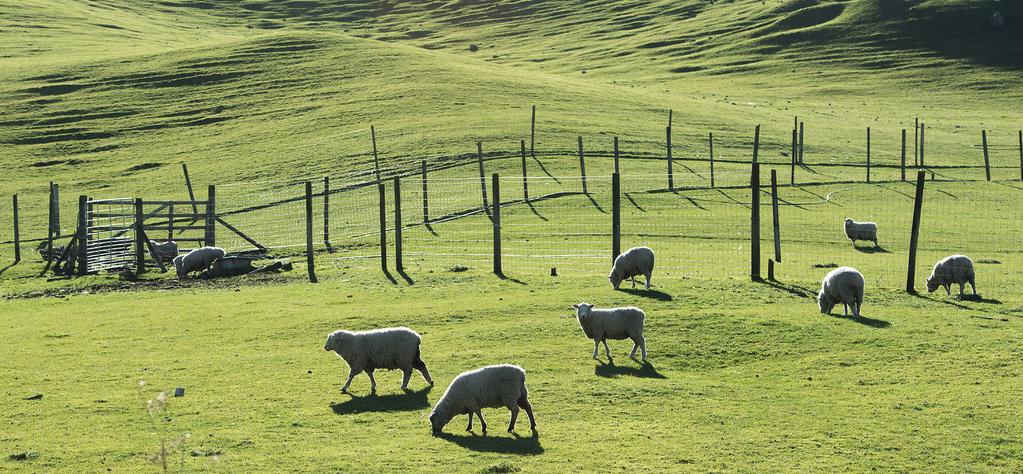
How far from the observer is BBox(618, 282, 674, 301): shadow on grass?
23.2 meters

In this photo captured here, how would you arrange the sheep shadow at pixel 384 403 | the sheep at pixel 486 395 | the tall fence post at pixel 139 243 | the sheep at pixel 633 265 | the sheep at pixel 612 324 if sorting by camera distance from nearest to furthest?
1. the sheep at pixel 486 395
2. the sheep shadow at pixel 384 403
3. the sheep at pixel 612 324
4. the sheep at pixel 633 265
5. the tall fence post at pixel 139 243

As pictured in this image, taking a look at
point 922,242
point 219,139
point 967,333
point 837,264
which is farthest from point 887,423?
point 219,139

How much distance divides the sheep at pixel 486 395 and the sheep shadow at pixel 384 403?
141 centimetres

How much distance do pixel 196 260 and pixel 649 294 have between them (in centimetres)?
1511

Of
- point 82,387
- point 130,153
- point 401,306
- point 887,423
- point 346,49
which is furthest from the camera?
point 346,49

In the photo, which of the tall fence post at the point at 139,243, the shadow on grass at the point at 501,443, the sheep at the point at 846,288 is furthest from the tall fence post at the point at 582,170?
the shadow on grass at the point at 501,443

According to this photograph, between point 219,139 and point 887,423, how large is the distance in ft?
191

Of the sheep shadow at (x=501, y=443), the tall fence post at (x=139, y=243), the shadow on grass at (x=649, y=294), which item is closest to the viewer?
the sheep shadow at (x=501, y=443)

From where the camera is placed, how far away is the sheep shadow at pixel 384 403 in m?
16.2

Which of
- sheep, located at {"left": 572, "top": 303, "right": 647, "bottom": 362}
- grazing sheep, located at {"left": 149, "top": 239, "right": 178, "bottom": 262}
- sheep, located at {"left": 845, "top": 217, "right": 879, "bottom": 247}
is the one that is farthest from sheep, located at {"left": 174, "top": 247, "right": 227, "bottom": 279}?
sheep, located at {"left": 845, "top": 217, "right": 879, "bottom": 247}

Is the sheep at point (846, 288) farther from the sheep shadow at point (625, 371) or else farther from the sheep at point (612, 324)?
the sheep shadow at point (625, 371)

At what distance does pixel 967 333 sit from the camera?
1969cm

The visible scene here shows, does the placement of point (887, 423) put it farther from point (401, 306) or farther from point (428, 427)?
point (401, 306)

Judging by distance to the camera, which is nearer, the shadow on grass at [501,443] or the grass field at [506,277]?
the shadow on grass at [501,443]
